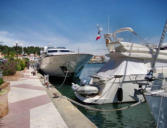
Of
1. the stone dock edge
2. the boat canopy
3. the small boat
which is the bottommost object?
the stone dock edge

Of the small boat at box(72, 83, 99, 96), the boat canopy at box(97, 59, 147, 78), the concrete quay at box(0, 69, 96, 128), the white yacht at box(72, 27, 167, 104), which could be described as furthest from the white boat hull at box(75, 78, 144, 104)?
the concrete quay at box(0, 69, 96, 128)

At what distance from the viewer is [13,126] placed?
4.46 meters

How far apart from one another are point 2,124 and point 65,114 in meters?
2.26

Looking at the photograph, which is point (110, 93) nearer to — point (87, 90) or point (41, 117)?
point (87, 90)

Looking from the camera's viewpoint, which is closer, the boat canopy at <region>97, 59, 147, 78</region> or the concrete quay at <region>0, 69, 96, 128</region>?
the concrete quay at <region>0, 69, 96, 128</region>

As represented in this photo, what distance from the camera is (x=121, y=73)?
9.89m

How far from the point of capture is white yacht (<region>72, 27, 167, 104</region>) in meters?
9.44

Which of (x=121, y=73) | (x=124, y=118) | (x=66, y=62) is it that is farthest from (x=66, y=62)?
(x=124, y=118)

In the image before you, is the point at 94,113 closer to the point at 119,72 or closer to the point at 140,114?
the point at 140,114

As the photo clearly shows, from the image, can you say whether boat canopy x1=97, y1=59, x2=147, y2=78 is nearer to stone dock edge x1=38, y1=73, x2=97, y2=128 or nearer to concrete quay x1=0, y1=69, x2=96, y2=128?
stone dock edge x1=38, y1=73, x2=97, y2=128

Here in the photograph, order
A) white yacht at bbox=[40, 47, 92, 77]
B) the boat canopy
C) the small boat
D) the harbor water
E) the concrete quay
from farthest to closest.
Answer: white yacht at bbox=[40, 47, 92, 77] < the boat canopy < the small boat < the harbor water < the concrete quay

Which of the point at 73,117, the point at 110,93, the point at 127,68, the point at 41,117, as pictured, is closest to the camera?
the point at 41,117

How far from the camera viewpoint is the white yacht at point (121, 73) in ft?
31.0

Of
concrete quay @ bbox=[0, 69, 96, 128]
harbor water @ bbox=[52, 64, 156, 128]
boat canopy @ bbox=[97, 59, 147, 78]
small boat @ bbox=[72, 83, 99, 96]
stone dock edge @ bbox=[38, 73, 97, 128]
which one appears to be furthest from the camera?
boat canopy @ bbox=[97, 59, 147, 78]
